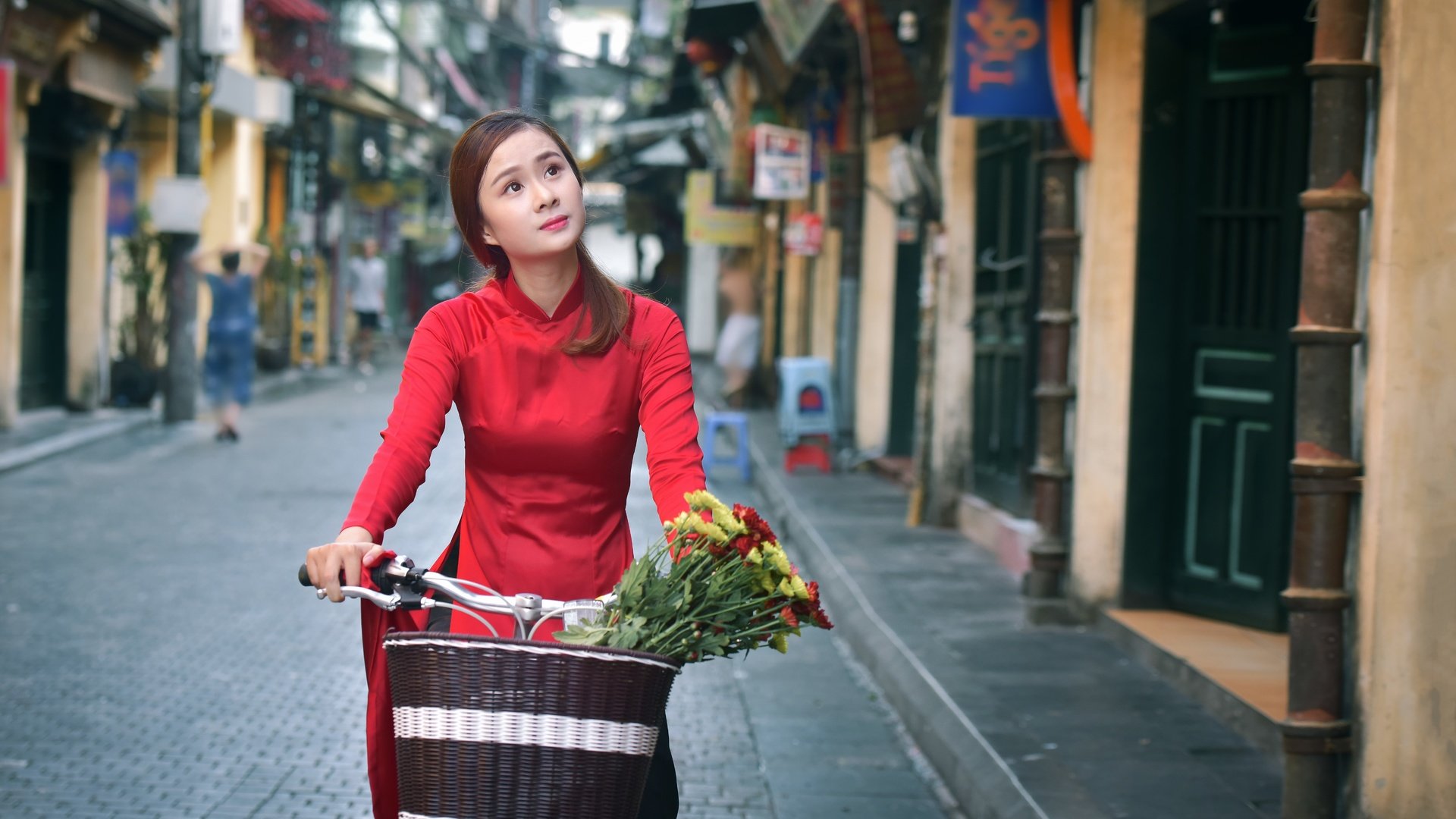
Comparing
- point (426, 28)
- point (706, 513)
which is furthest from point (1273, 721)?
point (426, 28)

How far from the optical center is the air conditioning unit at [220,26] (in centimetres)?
1828

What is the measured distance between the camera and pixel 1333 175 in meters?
4.86

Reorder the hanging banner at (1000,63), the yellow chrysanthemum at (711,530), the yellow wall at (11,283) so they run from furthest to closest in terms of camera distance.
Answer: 1. the yellow wall at (11,283)
2. the hanging banner at (1000,63)
3. the yellow chrysanthemum at (711,530)

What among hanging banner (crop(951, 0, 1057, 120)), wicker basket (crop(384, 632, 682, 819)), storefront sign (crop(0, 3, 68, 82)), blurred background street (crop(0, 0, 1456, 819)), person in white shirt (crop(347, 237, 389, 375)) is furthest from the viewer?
person in white shirt (crop(347, 237, 389, 375))

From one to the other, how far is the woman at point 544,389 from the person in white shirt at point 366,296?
28.2m

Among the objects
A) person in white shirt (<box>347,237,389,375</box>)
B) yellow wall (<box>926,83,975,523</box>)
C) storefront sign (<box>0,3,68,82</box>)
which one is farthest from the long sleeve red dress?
person in white shirt (<box>347,237,389,375</box>)

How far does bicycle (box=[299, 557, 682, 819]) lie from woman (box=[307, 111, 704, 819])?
1.87 feet

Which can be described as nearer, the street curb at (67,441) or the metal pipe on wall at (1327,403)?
the metal pipe on wall at (1327,403)

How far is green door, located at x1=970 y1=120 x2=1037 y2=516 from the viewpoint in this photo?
10266mm

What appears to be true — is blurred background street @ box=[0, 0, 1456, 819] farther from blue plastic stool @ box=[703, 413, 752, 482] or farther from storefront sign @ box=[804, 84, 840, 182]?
storefront sign @ box=[804, 84, 840, 182]

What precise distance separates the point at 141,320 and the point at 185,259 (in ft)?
5.31

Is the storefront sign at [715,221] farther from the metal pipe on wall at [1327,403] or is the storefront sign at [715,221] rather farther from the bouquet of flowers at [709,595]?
the bouquet of flowers at [709,595]

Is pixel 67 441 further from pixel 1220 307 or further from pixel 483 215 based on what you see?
pixel 483 215

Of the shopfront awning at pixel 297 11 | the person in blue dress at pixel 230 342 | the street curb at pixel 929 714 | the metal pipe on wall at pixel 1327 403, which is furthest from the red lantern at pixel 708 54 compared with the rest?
the metal pipe on wall at pixel 1327 403
